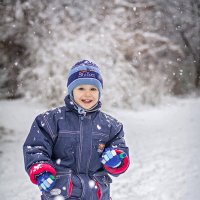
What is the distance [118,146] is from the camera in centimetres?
294

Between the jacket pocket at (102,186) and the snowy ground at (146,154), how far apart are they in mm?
2368

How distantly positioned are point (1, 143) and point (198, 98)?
1018 cm

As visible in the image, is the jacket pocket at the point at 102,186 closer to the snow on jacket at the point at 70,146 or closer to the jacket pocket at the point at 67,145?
the snow on jacket at the point at 70,146

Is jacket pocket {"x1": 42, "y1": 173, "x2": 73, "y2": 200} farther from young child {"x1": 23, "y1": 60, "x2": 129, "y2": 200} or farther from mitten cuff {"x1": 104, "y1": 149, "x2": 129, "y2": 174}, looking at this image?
mitten cuff {"x1": 104, "y1": 149, "x2": 129, "y2": 174}

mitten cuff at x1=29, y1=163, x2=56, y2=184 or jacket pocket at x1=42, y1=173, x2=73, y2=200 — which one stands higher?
mitten cuff at x1=29, y1=163, x2=56, y2=184

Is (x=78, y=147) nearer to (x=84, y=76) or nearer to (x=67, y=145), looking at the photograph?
(x=67, y=145)

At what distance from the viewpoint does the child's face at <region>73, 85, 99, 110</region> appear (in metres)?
2.89

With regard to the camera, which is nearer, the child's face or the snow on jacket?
the snow on jacket

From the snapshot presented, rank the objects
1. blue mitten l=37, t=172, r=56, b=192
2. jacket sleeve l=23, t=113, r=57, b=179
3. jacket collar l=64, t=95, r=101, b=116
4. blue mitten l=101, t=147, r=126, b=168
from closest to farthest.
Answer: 1. blue mitten l=37, t=172, r=56, b=192
2. jacket sleeve l=23, t=113, r=57, b=179
3. blue mitten l=101, t=147, r=126, b=168
4. jacket collar l=64, t=95, r=101, b=116

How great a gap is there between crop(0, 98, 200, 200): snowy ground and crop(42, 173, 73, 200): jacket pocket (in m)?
2.63

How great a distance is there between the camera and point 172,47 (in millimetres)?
14430

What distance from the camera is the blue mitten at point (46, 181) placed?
99.8 inches

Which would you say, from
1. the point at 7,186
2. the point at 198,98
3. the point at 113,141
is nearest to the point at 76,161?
the point at 113,141

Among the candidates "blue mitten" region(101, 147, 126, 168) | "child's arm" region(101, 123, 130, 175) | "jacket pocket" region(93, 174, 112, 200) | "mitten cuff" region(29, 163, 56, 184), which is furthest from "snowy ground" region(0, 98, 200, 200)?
"mitten cuff" region(29, 163, 56, 184)
